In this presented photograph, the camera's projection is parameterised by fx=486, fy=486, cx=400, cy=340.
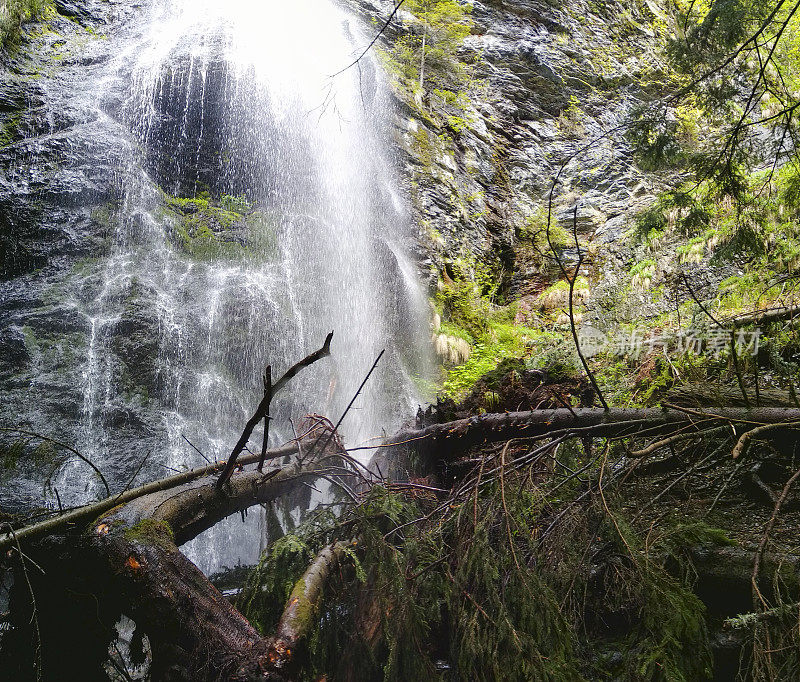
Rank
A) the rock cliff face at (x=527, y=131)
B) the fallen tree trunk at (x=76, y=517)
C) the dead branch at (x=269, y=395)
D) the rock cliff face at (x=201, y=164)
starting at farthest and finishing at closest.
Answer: the rock cliff face at (x=527, y=131)
the rock cliff face at (x=201, y=164)
the fallen tree trunk at (x=76, y=517)
the dead branch at (x=269, y=395)

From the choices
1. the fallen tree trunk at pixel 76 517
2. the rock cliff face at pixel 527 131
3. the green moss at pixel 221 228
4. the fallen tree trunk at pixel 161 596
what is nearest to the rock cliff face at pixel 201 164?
the rock cliff face at pixel 527 131

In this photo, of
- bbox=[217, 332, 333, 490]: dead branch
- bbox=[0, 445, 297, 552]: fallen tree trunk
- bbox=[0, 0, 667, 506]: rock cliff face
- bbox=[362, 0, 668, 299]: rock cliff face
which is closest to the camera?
bbox=[217, 332, 333, 490]: dead branch

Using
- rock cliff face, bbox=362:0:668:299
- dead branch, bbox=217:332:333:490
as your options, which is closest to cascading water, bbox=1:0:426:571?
rock cliff face, bbox=362:0:668:299

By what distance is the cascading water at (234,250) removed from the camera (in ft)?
22.7

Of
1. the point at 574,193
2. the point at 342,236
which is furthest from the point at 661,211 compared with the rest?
the point at 574,193

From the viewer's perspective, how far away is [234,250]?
29.8ft

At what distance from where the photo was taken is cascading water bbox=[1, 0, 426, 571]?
22.7 feet

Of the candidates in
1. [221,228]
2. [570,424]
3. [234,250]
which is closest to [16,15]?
[221,228]

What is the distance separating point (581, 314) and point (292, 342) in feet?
20.8

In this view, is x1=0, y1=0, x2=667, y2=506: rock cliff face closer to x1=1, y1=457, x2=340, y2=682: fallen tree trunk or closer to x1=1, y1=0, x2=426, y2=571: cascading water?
x1=1, y1=0, x2=426, y2=571: cascading water

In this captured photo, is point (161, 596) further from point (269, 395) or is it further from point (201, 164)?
point (201, 164)

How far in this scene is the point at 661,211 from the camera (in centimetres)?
509

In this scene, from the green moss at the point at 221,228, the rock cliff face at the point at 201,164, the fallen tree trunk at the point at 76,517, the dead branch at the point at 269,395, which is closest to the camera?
the dead branch at the point at 269,395

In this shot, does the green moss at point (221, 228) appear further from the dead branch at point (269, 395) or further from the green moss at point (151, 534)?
the green moss at point (151, 534)
